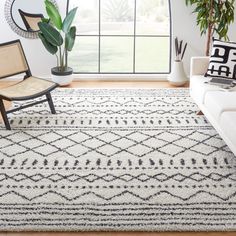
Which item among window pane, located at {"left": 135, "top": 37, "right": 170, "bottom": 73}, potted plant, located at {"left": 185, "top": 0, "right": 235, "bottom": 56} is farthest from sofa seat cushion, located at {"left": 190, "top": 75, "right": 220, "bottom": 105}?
window pane, located at {"left": 135, "top": 37, "right": 170, "bottom": 73}

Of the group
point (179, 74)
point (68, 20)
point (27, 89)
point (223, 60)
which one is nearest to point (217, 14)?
point (179, 74)

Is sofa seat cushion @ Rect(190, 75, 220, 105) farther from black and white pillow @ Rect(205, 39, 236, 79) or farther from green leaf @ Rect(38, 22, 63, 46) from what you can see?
green leaf @ Rect(38, 22, 63, 46)

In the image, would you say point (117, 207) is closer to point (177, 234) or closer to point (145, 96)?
point (177, 234)

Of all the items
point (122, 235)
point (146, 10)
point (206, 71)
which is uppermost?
point (146, 10)

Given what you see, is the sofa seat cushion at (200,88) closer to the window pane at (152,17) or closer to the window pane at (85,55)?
the window pane at (152,17)

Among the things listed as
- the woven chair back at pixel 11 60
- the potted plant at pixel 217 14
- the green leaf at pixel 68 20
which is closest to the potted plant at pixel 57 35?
the green leaf at pixel 68 20

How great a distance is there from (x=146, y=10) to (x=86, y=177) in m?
3.47

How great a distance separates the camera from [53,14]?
4957 mm

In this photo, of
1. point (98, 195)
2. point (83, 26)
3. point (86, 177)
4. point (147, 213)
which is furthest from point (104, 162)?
point (83, 26)

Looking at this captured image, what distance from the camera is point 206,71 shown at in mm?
4277

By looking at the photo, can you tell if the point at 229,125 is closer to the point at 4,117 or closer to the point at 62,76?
the point at 4,117

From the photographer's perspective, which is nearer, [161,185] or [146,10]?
[161,185]

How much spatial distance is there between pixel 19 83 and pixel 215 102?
1.95m

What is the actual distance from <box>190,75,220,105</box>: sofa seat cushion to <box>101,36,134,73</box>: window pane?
2199 millimetres
